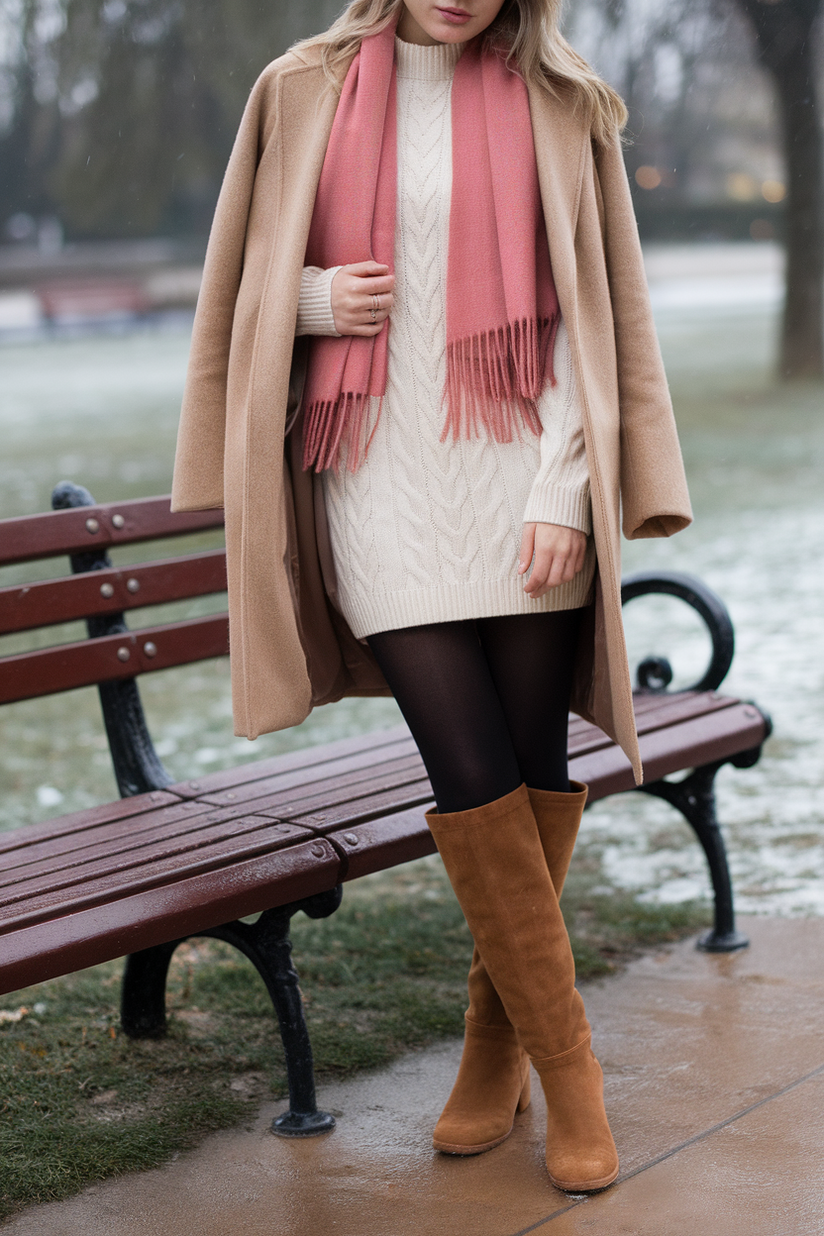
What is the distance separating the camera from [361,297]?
2.07m

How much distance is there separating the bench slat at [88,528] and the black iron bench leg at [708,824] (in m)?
1.15

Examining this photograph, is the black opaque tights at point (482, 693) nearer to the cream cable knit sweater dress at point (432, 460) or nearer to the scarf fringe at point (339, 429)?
the cream cable knit sweater dress at point (432, 460)

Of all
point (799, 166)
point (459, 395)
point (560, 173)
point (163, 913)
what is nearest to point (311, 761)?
point (163, 913)

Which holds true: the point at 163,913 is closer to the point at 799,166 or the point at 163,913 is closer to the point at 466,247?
the point at 466,247

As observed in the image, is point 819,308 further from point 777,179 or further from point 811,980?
point 811,980

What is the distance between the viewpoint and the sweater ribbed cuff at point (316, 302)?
82.6 inches

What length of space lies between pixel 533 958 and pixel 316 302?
3.33 ft

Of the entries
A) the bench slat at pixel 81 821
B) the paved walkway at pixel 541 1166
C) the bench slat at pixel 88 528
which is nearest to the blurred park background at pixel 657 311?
the paved walkway at pixel 541 1166

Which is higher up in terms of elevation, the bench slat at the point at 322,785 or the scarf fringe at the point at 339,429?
the scarf fringe at the point at 339,429

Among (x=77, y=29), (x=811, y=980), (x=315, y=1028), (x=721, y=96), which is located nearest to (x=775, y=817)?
(x=811, y=980)

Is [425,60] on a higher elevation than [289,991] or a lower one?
higher

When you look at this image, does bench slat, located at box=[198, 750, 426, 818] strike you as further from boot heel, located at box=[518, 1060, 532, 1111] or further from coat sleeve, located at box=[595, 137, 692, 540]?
coat sleeve, located at box=[595, 137, 692, 540]

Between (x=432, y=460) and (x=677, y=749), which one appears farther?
A: (x=677, y=749)

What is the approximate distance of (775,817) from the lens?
4.06 m
